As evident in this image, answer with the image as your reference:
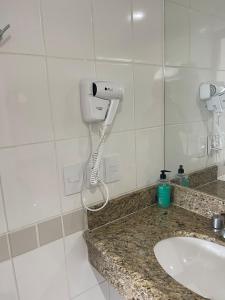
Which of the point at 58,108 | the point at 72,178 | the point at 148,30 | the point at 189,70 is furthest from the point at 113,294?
the point at 148,30

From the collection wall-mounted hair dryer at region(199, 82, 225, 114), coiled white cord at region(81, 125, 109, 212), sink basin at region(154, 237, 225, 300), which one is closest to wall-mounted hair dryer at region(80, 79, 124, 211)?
coiled white cord at region(81, 125, 109, 212)

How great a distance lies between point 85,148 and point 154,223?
1.50 feet

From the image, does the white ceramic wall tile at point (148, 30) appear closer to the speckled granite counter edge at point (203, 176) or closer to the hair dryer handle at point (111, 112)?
the hair dryer handle at point (111, 112)

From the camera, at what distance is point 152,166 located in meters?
1.18

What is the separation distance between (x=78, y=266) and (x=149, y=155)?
0.61 m

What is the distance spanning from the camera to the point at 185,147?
1.22 m

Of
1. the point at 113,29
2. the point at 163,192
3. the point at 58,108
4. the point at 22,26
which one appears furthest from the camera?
the point at 163,192

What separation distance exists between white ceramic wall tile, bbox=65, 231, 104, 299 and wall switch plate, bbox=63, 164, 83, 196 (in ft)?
0.63

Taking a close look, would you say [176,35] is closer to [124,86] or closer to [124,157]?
[124,86]

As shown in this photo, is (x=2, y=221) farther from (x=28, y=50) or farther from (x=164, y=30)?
(x=164, y=30)

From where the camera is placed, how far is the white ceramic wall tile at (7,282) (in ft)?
2.62

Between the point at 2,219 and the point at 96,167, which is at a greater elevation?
the point at 96,167

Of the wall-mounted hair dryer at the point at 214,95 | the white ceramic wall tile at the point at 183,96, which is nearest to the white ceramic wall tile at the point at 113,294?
the white ceramic wall tile at the point at 183,96

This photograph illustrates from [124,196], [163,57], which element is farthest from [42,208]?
[163,57]
